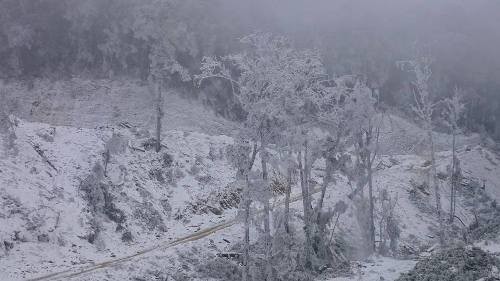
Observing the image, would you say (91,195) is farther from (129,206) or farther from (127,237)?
(127,237)

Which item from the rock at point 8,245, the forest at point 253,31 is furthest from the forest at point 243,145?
the forest at point 253,31

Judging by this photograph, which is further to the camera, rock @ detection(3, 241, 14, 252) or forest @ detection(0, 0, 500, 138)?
forest @ detection(0, 0, 500, 138)

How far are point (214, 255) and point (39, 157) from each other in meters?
11.6

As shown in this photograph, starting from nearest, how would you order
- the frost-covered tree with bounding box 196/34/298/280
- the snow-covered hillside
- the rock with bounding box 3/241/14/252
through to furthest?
the frost-covered tree with bounding box 196/34/298/280, the rock with bounding box 3/241/14/252, the snow-covered hillside

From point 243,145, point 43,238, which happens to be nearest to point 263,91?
point 243,145

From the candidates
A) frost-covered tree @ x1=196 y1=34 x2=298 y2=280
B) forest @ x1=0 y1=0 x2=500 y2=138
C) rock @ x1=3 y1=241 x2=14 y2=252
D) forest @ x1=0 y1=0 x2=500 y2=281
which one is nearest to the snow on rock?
rock @ x1=3 y1=241 x2=14 y2=252

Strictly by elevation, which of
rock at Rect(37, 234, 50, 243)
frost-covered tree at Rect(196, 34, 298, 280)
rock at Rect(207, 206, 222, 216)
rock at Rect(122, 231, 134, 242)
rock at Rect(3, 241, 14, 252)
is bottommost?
rock at Rect(207, 206, 222, 216)

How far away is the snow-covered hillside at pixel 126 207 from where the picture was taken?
2639cm

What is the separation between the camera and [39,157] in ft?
107

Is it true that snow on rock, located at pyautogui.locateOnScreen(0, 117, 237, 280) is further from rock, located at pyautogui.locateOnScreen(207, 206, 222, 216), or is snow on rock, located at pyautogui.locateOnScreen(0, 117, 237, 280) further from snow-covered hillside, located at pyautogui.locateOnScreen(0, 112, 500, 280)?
rock, located at pyautogui.locateOnScreen(207, 206, 222, 216)

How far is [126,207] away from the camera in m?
32.5

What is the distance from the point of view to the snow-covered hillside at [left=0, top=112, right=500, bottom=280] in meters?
26.4

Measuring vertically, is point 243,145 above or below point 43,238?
above

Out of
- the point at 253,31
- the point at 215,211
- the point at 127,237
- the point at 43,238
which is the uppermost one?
the point at 253,31
